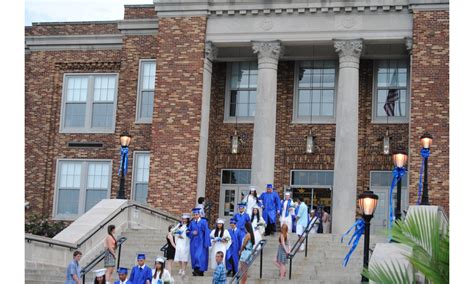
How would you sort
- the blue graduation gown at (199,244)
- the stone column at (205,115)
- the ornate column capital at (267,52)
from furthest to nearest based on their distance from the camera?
the stone column at (205,115) < the ornate column capital at (267,52) < the blue graduation gown at (199,244)

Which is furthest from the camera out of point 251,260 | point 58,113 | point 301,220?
point 58,113

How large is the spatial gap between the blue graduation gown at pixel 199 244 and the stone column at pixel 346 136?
7608mm

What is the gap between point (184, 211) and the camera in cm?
2825

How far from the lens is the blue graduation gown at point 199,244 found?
64.1 ft

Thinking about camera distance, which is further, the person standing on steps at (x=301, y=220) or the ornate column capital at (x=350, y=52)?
the ornate column capital at (x=350, y=52)

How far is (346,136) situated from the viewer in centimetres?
2725

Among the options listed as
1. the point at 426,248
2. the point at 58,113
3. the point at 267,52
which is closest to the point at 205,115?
the point at 267,52

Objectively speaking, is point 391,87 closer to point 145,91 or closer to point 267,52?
point 267,52

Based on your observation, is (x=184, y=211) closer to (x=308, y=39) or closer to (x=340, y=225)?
(x=340, y=225)

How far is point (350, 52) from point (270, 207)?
22.7 feet

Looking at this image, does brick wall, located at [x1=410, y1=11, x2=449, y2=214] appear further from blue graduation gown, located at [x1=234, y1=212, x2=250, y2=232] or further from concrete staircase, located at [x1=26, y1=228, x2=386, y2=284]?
blue graduation gown, located at [x1=234, y1=212, x2=250, y2=232]

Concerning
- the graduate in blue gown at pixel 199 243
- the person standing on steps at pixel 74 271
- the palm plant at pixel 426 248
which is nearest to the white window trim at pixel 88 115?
the graduate in blue gown at pixel 199 243

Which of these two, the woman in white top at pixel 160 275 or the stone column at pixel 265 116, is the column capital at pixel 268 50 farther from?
the woman in white top at pixel 160 275
